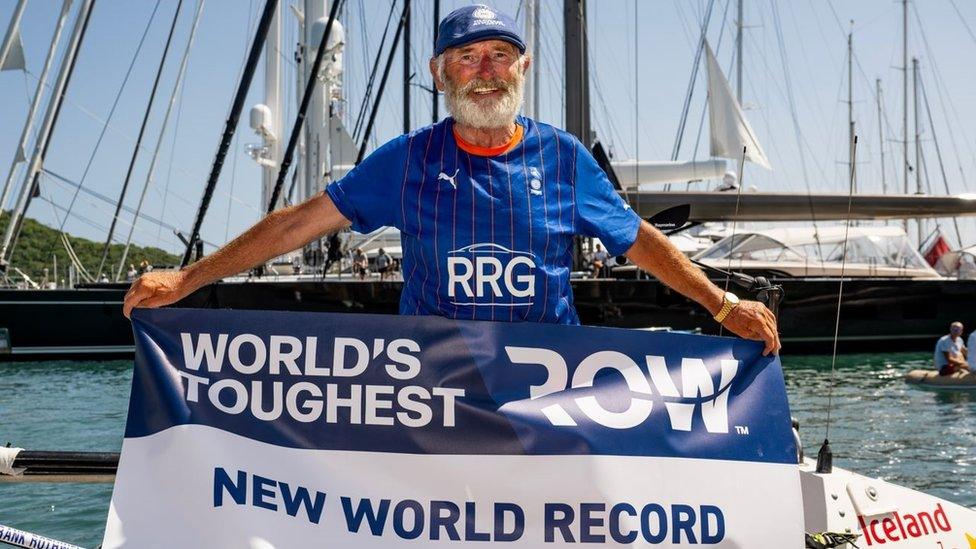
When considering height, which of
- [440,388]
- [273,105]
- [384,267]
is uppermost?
[273,105]

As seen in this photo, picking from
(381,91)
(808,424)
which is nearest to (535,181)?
(808,424)

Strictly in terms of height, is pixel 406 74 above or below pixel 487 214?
above

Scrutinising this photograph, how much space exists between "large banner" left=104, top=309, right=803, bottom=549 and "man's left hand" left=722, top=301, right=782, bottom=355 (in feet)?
0.32

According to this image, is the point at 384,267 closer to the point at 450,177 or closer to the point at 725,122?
the point at 725,122

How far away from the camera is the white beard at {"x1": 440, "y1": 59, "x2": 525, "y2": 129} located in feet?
10.2

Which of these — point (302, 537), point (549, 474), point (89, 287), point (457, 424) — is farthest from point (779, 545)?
point (89, 287)

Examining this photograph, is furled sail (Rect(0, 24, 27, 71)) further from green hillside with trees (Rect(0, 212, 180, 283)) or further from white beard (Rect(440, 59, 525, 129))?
green hillside with trees (Rect(0, 212, 180, 283))

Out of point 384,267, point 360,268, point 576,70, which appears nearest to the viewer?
point 576,70

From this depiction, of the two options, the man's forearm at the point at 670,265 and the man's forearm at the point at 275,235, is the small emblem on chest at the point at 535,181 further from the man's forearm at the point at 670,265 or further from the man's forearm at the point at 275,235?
the man's forearm at the point at 275,235

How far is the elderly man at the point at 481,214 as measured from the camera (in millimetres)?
3076

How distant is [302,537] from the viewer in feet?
9.29

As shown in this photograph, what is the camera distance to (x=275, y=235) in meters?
3.18

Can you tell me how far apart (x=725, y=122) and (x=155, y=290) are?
2654cm

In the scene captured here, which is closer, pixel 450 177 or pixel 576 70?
pixel 450 177
